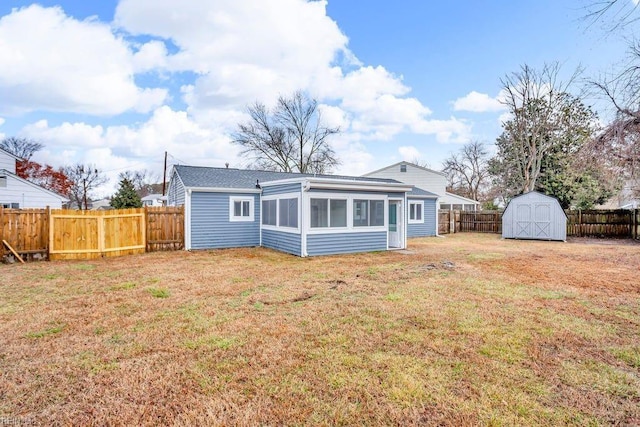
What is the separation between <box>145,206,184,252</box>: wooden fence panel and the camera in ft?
38.5

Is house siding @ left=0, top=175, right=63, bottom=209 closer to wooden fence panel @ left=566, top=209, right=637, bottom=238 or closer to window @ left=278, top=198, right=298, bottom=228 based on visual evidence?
window @ left=278, top=198, right=298, bottom=228

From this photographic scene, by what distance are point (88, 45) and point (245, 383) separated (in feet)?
38.1

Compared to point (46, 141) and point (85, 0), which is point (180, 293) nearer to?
point (85, 0)

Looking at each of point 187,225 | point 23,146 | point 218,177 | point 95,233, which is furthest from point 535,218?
point 23,146

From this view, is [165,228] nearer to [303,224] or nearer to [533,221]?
[303,224]

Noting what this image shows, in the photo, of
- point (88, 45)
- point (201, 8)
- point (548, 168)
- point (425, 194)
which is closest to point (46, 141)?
point (88, 45)

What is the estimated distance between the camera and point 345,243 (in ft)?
36.6

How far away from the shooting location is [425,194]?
1788cm

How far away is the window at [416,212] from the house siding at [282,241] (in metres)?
8.32

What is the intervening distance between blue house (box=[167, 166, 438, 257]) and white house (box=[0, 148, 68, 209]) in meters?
8.44

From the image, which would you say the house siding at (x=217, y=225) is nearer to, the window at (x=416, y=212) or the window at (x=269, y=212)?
the window at (x=269, y=212)

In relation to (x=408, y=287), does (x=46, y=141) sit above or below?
above

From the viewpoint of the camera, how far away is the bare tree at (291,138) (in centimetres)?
2925

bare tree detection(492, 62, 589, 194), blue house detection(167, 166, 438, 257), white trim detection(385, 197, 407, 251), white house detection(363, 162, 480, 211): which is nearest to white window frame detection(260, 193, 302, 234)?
blue house detection(167, 166, 438, 257)
